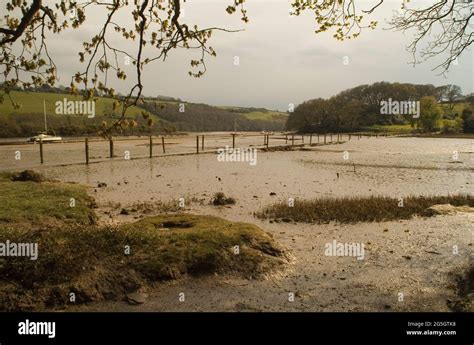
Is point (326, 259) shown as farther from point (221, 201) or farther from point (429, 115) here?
point (429, 115)

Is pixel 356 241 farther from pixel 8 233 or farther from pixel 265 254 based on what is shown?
pixel 8 233

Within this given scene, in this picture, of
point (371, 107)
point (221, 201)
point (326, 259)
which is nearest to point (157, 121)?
point (371, 107)

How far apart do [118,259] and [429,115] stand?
115848 millimetres

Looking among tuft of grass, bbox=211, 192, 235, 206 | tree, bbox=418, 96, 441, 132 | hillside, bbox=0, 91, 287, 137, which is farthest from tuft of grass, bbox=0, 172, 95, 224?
tree, bbox=418, 96, 441, 132

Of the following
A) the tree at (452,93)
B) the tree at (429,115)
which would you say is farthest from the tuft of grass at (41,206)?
the tree at (452,93)

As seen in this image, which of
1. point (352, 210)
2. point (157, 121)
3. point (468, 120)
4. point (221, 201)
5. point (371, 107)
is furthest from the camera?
point (371, 107)

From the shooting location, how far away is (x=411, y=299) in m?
6.90

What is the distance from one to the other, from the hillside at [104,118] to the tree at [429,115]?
56.2m

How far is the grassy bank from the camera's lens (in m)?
6.45

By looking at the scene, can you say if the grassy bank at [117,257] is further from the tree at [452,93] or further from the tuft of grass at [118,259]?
the tree at [452,93]

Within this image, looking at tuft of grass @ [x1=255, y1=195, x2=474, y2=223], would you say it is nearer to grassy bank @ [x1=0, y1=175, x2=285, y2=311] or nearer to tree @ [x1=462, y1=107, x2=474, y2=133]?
grassy bank @ [x1=0, y1=175, x2=285, y2=311]

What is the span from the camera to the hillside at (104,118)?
258ft

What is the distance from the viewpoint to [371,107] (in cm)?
12925
